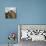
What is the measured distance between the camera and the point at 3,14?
335 cm

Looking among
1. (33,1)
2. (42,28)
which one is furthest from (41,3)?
(42,28)

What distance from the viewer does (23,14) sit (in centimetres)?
334

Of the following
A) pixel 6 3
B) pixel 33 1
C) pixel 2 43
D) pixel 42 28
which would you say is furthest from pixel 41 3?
pixel 2 43

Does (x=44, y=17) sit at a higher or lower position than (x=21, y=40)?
higher

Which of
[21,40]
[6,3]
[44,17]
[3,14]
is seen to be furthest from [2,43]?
[44,17]

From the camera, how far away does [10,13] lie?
10.9 ft

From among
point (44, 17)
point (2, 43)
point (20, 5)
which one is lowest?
point (2, 43)

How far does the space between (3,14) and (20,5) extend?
51 cm

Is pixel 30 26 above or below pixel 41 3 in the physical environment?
below

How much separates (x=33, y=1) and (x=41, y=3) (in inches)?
8.5

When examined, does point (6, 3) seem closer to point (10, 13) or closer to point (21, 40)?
point (10, 13)

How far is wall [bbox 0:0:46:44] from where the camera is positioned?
332cm

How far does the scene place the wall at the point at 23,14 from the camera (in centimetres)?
332

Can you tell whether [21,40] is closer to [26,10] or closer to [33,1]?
[26,10]
